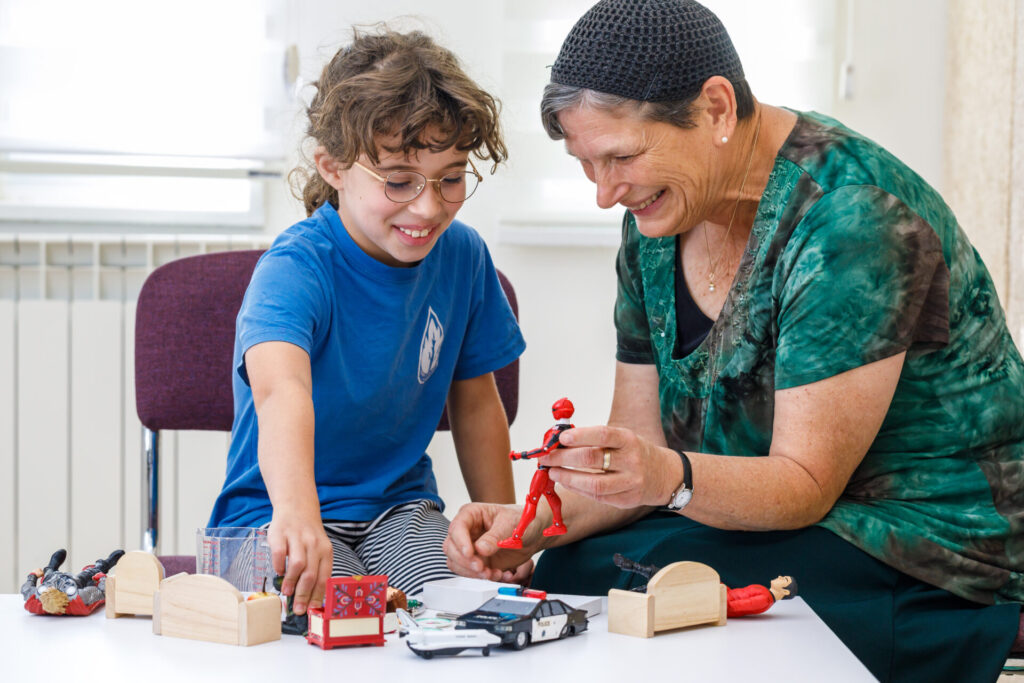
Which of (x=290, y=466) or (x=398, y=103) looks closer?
(x=290, y=466)

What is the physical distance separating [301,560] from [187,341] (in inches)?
35.0

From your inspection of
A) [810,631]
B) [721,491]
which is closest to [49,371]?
[721,491]

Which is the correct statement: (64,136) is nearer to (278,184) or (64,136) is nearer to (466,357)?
(278,184)

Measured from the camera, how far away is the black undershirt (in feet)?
4.57

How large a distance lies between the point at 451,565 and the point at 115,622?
38 cm

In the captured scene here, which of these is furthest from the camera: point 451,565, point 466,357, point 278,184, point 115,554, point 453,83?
point 278,184

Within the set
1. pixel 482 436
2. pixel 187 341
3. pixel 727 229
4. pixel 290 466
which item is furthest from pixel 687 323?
pixel 187 341

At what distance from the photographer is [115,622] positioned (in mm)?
931

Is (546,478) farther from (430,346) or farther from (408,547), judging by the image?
(430,346)

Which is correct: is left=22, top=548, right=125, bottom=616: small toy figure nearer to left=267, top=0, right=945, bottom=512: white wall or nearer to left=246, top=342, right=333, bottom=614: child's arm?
left=246, top=342, right=333, bottom=614: child's arm

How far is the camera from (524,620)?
847 mm

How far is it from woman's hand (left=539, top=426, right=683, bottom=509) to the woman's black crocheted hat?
1.41 feet

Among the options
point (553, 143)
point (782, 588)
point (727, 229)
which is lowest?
point (782, 588)

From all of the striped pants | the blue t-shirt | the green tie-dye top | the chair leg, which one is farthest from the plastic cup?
the chair leg
